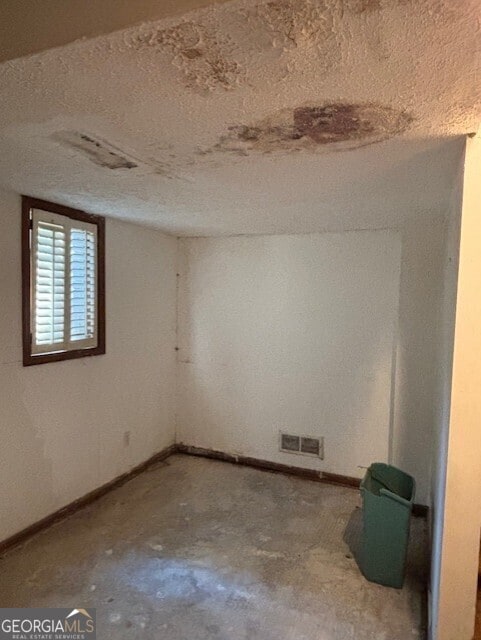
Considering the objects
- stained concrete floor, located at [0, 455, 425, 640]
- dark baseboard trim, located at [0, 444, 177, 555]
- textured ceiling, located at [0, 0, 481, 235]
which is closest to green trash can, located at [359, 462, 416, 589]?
stained concrete floor, located at [0, 455, 425, 640]

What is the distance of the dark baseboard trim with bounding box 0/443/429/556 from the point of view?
8.36 feet

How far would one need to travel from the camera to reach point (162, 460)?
12.3 feet

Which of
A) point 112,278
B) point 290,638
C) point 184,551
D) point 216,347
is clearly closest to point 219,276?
point 216,347

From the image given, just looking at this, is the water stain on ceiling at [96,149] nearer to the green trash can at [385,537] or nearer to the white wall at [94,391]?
the white wall at [94,391]

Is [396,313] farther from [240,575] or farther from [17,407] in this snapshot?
[17,407]

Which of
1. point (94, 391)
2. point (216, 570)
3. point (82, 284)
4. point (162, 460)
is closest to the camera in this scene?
point (216, 570)

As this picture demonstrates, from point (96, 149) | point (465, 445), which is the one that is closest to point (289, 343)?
point (465, 445)


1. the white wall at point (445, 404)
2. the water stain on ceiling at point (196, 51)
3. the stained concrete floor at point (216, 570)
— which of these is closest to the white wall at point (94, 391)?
the stained concrete floor at point (216, 570)

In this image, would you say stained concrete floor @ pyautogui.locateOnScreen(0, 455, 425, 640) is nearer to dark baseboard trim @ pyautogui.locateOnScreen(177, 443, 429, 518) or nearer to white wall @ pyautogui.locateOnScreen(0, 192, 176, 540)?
dark baseboard trim @ pyautogui.locateOnScreen(177, 443, 429, 518)

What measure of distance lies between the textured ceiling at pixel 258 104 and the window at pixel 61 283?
418 millimetres

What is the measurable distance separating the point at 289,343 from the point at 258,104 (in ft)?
8.11

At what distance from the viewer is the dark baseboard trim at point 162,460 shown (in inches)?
100

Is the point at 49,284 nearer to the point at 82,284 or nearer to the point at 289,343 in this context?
the point at 82,284

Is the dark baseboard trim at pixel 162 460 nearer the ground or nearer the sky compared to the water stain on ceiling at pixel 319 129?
nearer the ground
